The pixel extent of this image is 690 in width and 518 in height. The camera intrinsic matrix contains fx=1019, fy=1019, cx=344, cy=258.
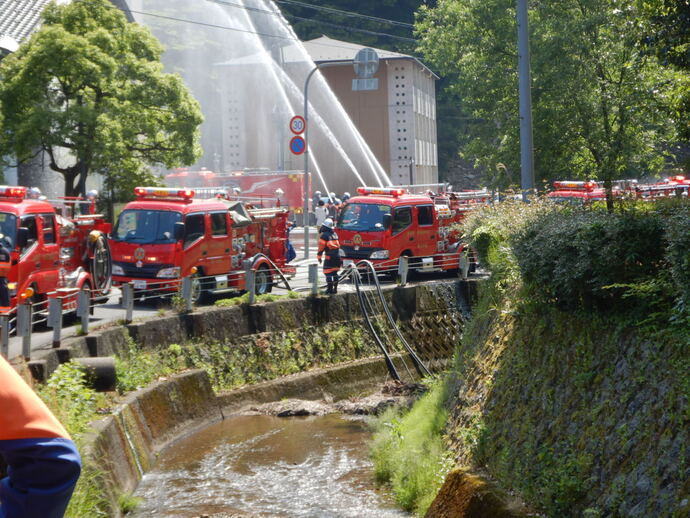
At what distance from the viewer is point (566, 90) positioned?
26578 mm

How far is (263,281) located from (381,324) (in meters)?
2.87

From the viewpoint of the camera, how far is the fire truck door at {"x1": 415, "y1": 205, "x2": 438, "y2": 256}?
26.2 meters

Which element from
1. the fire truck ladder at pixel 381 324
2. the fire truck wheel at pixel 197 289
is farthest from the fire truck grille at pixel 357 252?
the fire truck wheel at pixel 197 289

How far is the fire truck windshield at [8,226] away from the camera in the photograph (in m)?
16.3

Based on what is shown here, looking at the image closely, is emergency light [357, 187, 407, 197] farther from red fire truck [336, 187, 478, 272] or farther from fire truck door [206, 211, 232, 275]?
fire truck door [206, 211, 232, 275]

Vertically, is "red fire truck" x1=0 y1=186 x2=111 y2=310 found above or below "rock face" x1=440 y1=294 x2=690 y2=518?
above

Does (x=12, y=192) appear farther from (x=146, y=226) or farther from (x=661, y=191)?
(x=661, y=191)

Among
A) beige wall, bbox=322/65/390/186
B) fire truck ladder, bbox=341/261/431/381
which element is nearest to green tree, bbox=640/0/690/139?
fire truck ladder, bbox=341/261/431/381

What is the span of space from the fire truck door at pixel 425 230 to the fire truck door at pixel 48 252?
36.0 feet

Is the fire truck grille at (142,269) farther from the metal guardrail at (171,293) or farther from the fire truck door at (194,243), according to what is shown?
the fire truck door at (194,243)

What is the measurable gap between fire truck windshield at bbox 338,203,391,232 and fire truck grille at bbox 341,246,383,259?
0.48 metres

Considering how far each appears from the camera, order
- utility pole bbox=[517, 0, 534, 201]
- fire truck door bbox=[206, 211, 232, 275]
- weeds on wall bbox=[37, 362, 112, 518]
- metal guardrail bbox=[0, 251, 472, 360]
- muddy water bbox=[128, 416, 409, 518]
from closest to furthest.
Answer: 1. weeds on wall bbox=[37, 362, 112, 518]
2. muddy water bbox=[128, 416, 409, 518]
3. metal guardrail bbox=[0, 251, 472, 360]
4. utility pole bbox=[517, 0, 534, 201]
5. fire truck door bbox=[206, 211, 232, 275]

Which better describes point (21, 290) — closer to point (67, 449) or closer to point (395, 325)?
point (395, 325)

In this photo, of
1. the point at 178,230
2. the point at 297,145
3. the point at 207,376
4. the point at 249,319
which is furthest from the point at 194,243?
the point at 297,145
